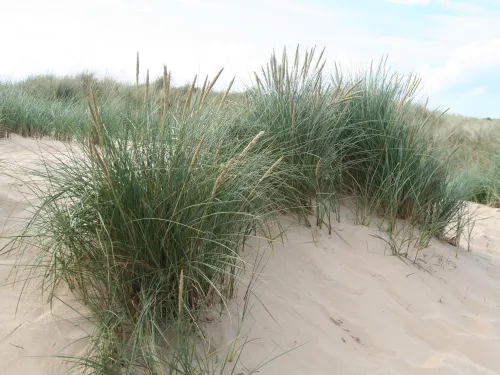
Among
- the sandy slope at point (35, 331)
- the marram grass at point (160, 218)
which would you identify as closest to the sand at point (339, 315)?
the sandy slope at point (35, 331)

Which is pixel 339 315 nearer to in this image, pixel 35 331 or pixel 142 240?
pixel 142 240

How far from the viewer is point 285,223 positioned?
3.81 metres

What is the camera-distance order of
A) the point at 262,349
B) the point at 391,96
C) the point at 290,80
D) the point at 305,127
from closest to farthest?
the point at 262,349 → the point at 305,127 → the point at 290,80 → the point at 391,96

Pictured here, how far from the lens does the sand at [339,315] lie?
8.04 feet

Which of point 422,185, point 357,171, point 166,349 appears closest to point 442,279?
point 422,185

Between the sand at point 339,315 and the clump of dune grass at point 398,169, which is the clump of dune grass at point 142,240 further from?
the clump of dune grass at point 398,169

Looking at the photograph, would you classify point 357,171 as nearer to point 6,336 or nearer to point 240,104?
point 240,104

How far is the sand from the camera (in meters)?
2.45

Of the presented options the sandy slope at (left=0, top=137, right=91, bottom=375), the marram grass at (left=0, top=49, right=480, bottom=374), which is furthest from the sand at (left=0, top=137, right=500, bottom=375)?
the marram grass at (left=0, top=49, right=480, bottom=374)

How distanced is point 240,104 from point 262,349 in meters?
2.30

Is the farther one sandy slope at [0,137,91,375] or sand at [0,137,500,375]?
sand at [0,137,500,375]

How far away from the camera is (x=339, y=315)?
315 centimetres

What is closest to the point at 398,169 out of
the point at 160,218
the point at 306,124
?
the point at 306,124

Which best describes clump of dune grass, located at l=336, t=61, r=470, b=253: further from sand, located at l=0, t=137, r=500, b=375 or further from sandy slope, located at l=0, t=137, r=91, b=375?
sandy slope, located at l=0, t=137, r=91, b=375
